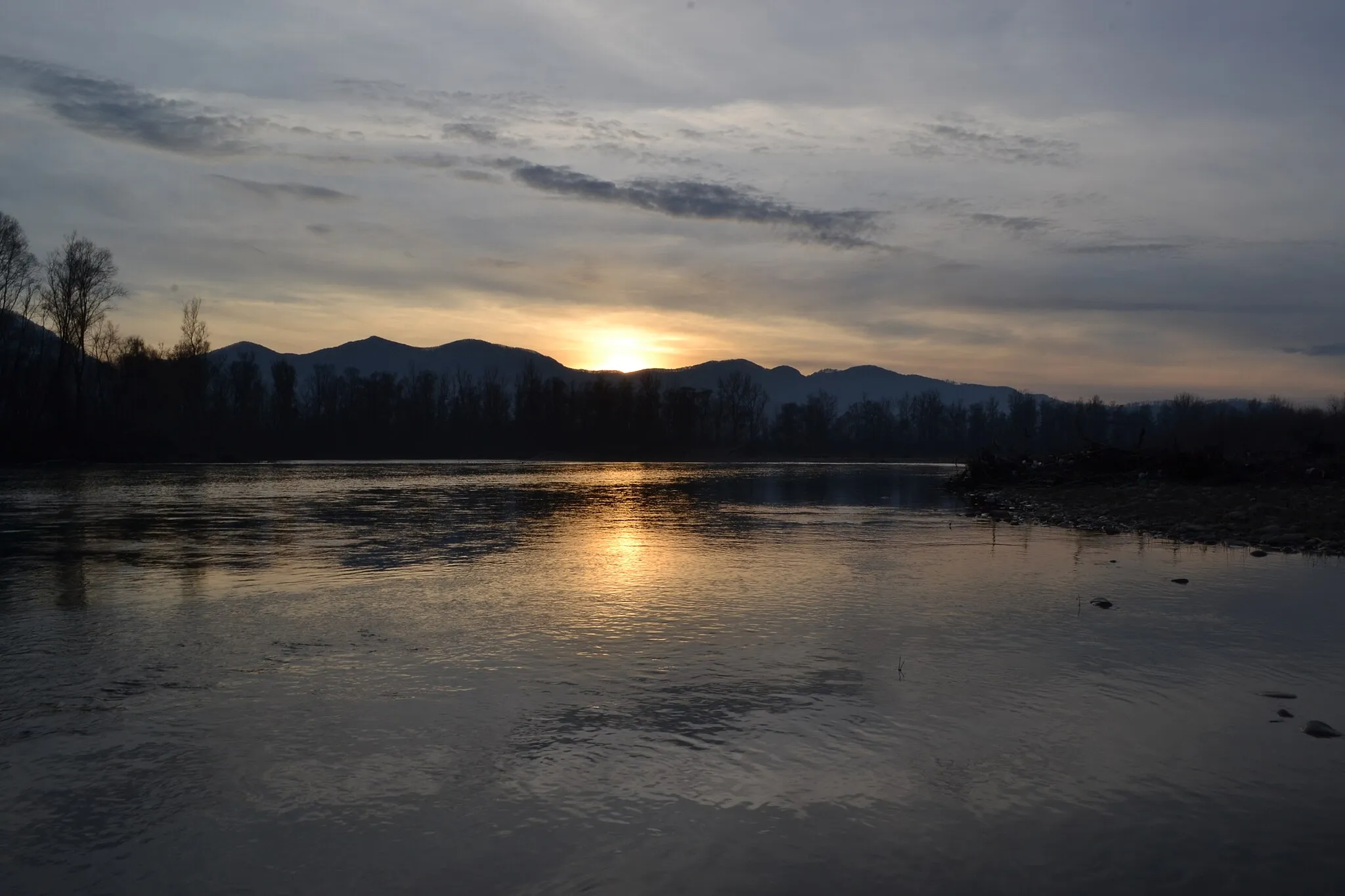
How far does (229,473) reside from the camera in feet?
187

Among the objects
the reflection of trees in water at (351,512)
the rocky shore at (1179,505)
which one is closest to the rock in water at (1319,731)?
the rocky shore at (1179,505)

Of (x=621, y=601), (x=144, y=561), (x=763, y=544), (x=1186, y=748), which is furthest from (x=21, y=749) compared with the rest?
(x=763, y=544)

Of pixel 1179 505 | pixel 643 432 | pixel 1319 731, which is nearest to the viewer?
pixel 1319 731

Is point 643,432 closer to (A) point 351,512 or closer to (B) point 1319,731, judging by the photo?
(A) point 351,512

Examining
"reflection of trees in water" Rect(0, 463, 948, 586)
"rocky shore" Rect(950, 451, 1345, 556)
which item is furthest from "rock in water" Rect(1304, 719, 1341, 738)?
"reflection of trees in water" Rect(0, 463, 948, 586)

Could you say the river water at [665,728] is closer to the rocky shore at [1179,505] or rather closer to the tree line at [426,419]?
the rocky shore at [1179,505]

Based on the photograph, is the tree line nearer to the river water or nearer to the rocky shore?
the rocky shore

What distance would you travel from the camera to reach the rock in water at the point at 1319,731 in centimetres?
712

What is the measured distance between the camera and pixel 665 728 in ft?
23.9

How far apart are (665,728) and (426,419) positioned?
13186cm

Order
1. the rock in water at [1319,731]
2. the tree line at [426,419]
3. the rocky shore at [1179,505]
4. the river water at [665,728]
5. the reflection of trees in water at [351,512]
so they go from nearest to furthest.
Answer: the river water at [665,728] → the rock in water at [1319,731] → the reflection of trees in water at [351,512] → the rocky shore at [1179,505] → the tree line at [426,419]

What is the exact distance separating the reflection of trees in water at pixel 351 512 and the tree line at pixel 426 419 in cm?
1670

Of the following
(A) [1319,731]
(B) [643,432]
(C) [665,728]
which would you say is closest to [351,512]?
(C) [665,728]

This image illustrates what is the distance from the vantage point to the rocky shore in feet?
66.2
